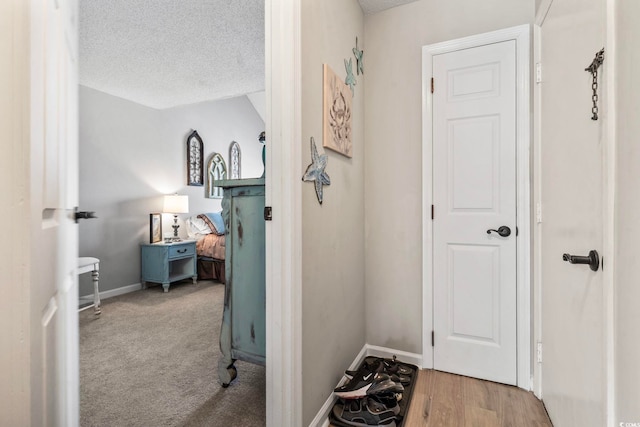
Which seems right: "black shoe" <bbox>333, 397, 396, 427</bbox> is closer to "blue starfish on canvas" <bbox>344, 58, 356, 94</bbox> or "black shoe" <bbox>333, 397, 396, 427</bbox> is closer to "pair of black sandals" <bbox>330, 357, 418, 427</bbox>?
"pair of black sandals" <bbox>330, 357, 418, 427</bbox>

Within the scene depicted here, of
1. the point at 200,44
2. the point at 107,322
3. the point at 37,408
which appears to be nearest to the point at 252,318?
the point at 37,408

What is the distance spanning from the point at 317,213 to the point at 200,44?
230 centimetres

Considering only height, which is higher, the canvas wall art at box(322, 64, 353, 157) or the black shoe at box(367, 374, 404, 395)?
the canvas wall art at box(322, 64, 353, 157)

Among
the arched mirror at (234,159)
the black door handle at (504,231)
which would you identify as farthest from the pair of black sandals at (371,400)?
the arched mirror at (234,159)

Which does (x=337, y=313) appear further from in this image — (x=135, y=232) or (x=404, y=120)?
(x=135, y=232)

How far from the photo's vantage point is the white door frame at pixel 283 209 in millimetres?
1298

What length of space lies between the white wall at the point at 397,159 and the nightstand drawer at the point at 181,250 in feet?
9.29

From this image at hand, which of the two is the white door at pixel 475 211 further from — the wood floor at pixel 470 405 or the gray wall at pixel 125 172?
the gray wall at pixel 125 172

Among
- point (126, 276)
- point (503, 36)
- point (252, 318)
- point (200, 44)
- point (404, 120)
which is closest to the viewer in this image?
point (252, 318)

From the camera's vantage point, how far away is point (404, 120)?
7.25 ft

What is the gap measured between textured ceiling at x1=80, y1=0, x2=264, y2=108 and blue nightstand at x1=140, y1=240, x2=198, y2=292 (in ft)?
6.40

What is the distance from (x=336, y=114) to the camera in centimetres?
175

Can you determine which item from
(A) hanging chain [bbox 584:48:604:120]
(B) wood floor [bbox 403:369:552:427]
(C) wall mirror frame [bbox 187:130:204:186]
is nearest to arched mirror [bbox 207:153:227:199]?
(C) wall mirror frame [bbox 187:130:204:186]

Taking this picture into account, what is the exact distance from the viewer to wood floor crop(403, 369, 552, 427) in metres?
1.59
